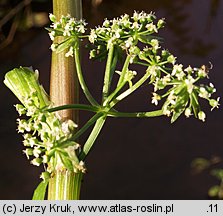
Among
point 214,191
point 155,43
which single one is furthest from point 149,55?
point 214,191

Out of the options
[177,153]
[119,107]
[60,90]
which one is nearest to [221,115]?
[177,153]

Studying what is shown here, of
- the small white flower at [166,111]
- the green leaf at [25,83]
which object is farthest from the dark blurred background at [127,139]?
the small white flower at [166,111]

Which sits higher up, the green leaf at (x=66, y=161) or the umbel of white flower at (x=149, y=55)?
the umbel of white flower at (x=149, y=55)

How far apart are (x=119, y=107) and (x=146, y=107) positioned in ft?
0.49

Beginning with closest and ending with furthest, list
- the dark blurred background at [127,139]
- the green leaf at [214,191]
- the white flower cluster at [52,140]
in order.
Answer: the white flower cluster at [52,140], the green leaf at [214,191], the dark blurred background at [127,139]

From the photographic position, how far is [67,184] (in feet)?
1.95

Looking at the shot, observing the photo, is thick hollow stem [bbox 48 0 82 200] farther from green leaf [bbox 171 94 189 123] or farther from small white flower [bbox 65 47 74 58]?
green leaf [bbox 171 94 189 123]

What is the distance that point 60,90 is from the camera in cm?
64

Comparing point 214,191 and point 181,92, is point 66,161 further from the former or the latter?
point 214,191

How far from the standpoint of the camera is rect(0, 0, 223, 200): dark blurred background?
103 inches

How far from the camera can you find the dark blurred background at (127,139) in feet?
8.61

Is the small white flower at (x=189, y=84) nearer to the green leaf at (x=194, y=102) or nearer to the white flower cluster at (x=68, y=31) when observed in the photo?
the green leaf at (x=194, y=102)

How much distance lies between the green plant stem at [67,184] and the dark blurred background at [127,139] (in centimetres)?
196

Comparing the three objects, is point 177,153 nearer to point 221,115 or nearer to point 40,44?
point 221,115
